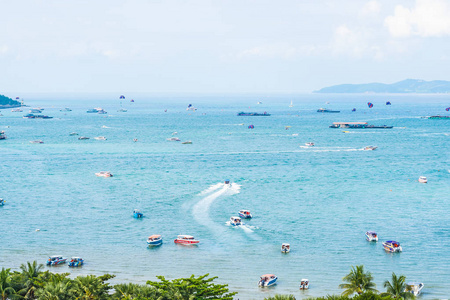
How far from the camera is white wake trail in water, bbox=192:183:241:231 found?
7606 centimetres

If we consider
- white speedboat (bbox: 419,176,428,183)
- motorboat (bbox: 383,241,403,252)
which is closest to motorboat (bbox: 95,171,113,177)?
motorboat (bbox: 383,241,403,252)

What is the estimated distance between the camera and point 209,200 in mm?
88062

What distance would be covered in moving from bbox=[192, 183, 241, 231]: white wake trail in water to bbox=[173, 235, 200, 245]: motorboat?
6100 millimetres

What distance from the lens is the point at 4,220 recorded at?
79062 mm

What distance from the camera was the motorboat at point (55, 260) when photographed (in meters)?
61.7

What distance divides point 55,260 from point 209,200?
3168cm

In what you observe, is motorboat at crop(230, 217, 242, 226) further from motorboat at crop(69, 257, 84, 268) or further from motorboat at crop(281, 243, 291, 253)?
motorboat at crop(69, 257, 84, 268)

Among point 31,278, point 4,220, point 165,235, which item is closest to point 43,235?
point 4,220

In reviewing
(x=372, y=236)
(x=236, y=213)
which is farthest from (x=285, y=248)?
(x=236, y=213)

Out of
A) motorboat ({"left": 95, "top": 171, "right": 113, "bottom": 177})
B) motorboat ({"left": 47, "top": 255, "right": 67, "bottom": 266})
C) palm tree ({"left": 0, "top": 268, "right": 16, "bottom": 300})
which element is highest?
palm tree ({"left": 0, "top": 268, "right": 16, "bottom": 300})

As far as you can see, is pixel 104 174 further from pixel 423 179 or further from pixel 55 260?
pixel 423 179

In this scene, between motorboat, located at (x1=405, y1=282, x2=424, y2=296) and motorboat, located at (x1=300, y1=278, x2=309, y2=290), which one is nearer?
motorboat, located at (x1=405, y1=282, x2=424, y2=296)

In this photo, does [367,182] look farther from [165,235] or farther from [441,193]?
[165,235]

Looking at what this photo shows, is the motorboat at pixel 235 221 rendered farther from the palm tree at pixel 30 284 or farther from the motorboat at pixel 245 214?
the palm tree at pixel 30 284
